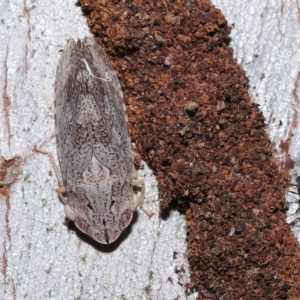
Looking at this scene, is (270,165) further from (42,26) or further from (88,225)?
(42,26)

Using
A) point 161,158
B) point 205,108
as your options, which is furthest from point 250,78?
point 161,158

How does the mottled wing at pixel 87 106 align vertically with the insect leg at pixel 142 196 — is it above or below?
above

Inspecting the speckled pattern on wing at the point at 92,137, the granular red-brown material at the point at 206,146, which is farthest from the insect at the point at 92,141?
the granular red-brown material at the point at 206,146

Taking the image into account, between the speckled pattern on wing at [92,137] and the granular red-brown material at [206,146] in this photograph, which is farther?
the speckled pattern on wing at [92,137]

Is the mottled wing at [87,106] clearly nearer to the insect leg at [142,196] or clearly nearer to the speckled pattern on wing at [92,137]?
the speckled pattern on wing at [92,137]

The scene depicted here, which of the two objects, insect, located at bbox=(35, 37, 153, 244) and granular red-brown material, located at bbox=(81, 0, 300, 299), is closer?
granular red-brown material, located at bbox=(81, 0, 300, 299)

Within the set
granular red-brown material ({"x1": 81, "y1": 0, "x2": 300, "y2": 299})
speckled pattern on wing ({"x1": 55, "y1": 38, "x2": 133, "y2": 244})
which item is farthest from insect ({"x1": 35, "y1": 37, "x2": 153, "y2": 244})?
granular red-brown material ({"x1": 81, "y1": 0, "x2": 300, "y2": 299})

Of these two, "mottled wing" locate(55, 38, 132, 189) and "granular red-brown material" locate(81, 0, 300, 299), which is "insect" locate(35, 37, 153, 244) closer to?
"mottled wing" locate(55, 38, 132, 189)
